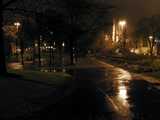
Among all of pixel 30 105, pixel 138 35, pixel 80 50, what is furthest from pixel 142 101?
pixel 138 35

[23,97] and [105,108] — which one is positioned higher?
[23,97]

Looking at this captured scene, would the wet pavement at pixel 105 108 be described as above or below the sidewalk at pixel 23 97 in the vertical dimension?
below

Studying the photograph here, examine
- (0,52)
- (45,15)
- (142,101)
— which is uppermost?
(45,15)

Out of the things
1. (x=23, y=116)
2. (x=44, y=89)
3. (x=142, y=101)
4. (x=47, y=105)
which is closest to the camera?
(x=23, y=116)

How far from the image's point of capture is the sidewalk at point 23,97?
559 inches

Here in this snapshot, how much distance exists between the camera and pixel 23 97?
55.2 feet

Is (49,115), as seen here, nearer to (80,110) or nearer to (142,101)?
(80,110)

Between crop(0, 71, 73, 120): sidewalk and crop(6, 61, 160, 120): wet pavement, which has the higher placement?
crop(0, 71, 73, 120): sidewalk

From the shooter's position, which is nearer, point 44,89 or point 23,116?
point 23,116

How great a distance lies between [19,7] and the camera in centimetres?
2275

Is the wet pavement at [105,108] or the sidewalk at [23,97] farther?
the sidewalk at [23,97]

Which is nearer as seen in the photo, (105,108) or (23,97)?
(105,108)

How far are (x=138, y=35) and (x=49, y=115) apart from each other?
95.7 meters

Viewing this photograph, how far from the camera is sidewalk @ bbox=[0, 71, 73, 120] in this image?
14.2 meters
